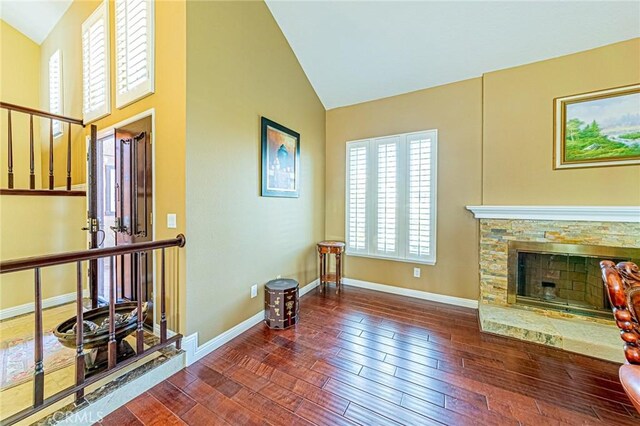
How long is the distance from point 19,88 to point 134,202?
380cm

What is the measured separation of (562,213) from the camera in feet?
8.71

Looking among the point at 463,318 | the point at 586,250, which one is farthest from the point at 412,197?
the point at 586,250

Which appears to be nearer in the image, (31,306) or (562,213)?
(562,213)

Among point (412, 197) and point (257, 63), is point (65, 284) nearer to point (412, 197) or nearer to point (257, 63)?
point (257, 63)

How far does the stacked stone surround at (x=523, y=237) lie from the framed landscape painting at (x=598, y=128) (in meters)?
0.65

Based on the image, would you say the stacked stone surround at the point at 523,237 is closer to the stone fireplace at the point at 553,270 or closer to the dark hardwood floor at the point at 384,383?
the stone fireplace at the point at 553,270

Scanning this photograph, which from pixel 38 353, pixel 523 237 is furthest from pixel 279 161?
pixel 523 237

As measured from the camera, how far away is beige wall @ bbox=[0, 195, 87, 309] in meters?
3.03

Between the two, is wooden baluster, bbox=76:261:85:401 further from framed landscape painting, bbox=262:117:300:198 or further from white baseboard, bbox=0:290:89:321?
white baseboard, bbox=0:290:89:321

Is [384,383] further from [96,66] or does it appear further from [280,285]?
[96,66]

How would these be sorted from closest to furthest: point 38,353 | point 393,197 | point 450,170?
point 38,353
point 450,170
point 393,197

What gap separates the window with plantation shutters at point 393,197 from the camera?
3488mm

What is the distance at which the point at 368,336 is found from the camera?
260 centimetres

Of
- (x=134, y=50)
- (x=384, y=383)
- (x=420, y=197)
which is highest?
(x=134, y=50)
